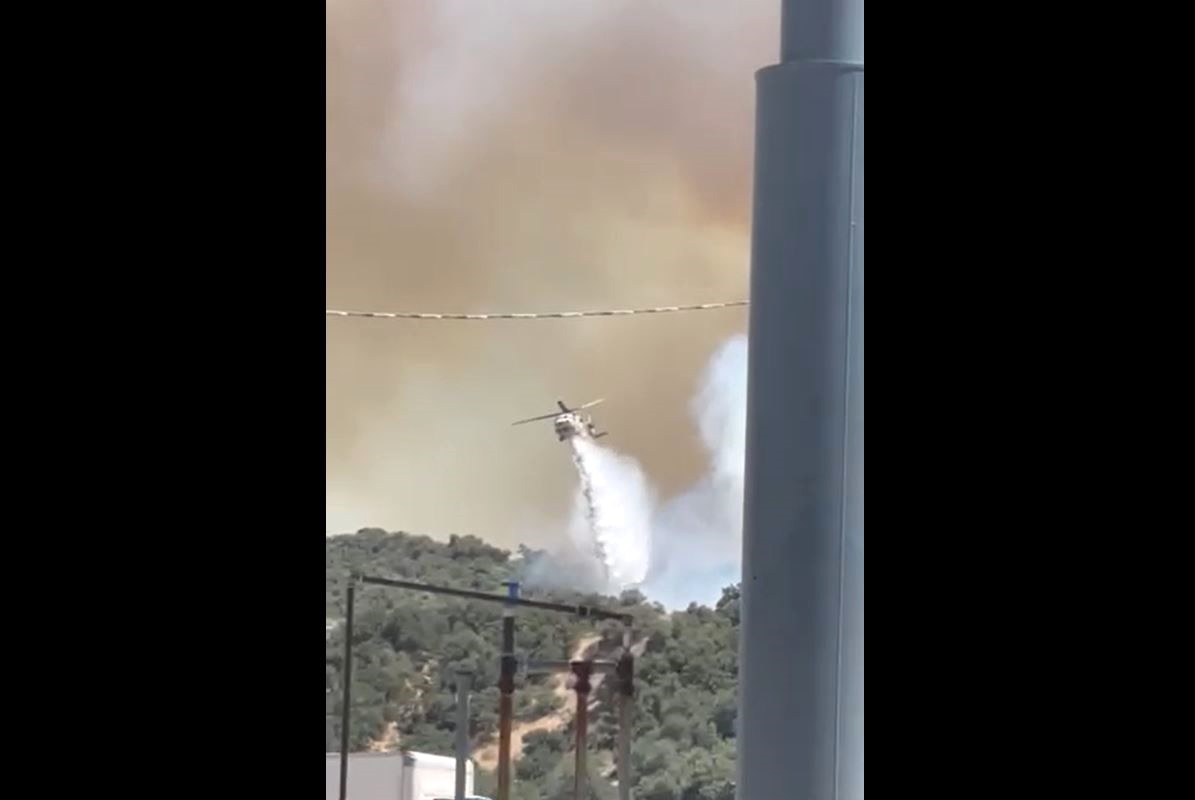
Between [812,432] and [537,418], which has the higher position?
[537,418]

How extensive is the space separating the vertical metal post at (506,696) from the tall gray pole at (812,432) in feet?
2.37

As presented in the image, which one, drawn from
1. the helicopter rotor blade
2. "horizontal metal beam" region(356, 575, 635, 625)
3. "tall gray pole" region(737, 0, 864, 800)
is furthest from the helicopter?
"tall gray pole" region(737, 0, 864, 800)

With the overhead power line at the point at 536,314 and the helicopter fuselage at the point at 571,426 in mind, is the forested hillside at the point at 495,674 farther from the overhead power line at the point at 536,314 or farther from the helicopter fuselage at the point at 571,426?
the overhead power line at the point at 536,314

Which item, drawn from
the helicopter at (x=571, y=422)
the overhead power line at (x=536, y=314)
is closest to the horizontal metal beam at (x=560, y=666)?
the helicopter at (x=571, y=422)

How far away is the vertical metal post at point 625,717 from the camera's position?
155 centimetres

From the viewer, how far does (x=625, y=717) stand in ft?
5.10

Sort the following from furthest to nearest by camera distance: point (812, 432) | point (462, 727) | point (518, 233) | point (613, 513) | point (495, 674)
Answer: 1. point (518, 233)
2. point (613, 513)
3. point (495, 674)
4. point (462, 727)
5. point (812, 432)

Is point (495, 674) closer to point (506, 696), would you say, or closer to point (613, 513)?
point (506, 696)

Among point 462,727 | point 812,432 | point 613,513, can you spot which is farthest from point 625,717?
point 812,432

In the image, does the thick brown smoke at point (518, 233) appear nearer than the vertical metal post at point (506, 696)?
No

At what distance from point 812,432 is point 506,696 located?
827 millimetres
